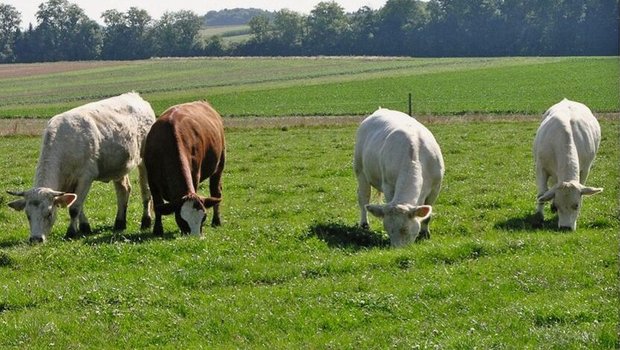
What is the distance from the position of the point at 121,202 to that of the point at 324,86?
6660 cm

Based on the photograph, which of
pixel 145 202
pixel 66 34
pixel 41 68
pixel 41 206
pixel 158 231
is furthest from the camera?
pixel 66 34

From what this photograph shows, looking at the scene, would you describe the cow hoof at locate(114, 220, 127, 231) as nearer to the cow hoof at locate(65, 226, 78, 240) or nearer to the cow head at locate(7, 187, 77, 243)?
the cow hoof at locate(65, 226, 78, 240)

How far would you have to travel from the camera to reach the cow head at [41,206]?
1500 cm

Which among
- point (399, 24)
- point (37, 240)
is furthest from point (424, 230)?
point (399, 24)

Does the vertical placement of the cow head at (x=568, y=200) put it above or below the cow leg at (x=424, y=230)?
above

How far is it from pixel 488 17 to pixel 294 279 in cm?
13789

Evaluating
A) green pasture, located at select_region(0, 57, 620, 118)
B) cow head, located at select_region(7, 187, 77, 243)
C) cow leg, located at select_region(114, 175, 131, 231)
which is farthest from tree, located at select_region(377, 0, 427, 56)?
cow head, located at select_region(7, 187, 77, 243)

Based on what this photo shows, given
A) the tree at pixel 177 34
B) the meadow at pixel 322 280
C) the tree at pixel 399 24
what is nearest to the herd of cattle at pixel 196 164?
the meadow at pixel 322 280

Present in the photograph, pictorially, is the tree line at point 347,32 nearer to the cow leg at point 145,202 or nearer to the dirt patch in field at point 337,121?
the dirt patch in field at point 337,121

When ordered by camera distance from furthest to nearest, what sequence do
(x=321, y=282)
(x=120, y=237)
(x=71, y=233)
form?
1. (x=71, y=233)
2. (x=120, y=237)
3. (x=321, y=282)

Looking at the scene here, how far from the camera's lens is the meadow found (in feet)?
32.5

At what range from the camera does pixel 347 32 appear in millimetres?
153125

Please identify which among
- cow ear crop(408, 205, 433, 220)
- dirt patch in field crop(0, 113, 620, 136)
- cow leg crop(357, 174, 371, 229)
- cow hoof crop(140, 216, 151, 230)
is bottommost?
dirt patch in field crop(0, 113, 620, 136)

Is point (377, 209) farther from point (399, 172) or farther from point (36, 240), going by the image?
point (36, 240)
